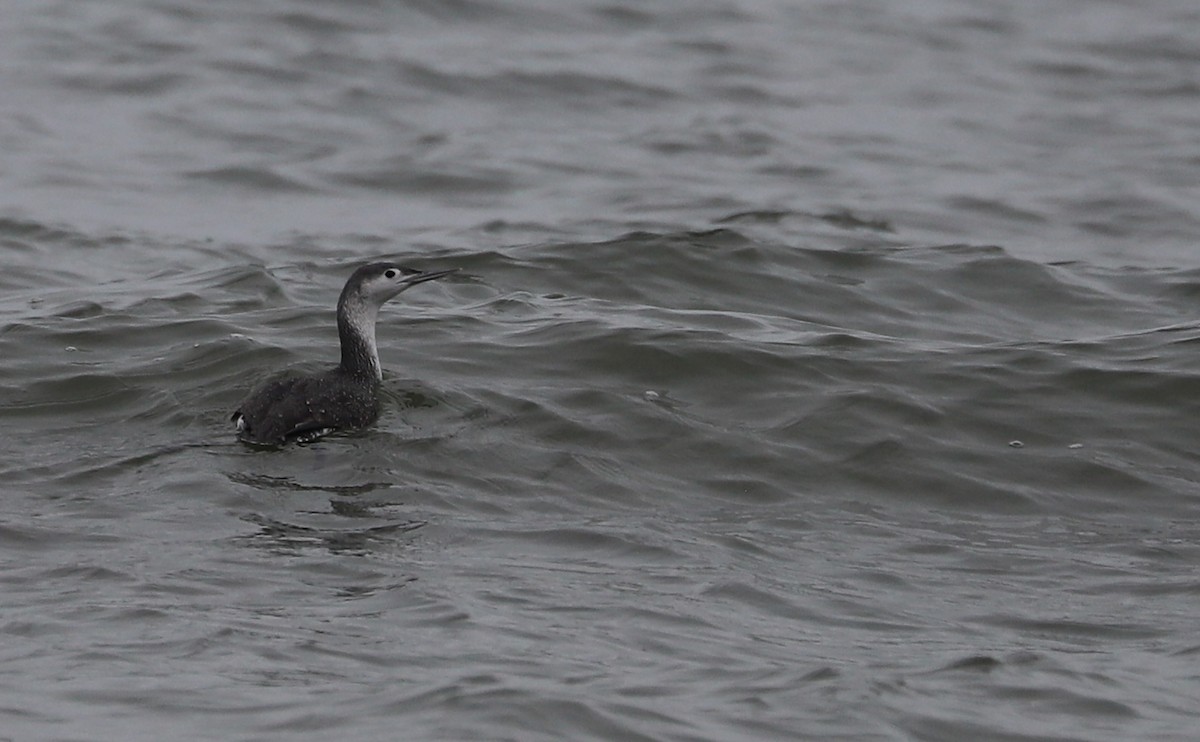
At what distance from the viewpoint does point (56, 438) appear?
34.5 ft

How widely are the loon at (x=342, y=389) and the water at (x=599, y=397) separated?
14 cm

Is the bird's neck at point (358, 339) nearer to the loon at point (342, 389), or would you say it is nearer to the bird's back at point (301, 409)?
the loon at point (342, 389)

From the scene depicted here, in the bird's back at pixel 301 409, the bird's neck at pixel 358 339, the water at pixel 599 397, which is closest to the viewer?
the water at pixel 599 397

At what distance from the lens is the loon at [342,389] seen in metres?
10.3

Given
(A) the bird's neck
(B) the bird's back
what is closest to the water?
(B) the bird's back

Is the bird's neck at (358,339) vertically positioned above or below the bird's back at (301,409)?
above

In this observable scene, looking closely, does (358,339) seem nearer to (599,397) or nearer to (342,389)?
(342,389)

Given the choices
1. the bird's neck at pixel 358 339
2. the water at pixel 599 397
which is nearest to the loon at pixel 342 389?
the bird's neck at pixel 358 339

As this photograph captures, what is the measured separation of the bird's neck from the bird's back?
300 millimetres

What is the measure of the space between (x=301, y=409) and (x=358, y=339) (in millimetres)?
1056

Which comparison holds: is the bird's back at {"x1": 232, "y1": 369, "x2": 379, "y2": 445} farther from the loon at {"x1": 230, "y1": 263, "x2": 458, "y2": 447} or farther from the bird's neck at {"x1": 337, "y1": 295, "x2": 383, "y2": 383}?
the bird's neck at {"x1": 337, "y1": 295, "x2": 383, "y2": 383}

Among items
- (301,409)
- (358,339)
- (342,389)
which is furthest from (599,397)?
(301,409)

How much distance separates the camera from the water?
7430mm

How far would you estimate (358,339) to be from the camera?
11.3 meters
